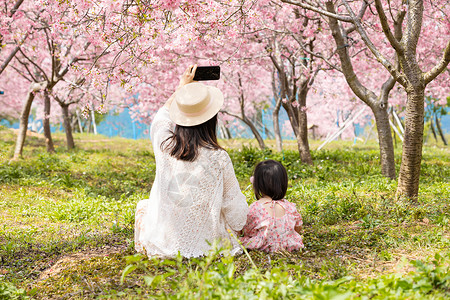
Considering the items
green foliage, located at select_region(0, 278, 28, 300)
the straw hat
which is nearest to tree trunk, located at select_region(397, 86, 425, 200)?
the straw hat

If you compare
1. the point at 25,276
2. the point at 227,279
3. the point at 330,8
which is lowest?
the point at 25,276

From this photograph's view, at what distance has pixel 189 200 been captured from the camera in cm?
335

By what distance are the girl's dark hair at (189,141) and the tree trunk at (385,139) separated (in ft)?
15.8

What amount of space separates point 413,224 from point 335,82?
20.3 m

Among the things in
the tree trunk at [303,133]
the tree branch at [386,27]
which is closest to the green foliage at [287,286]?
the tree branch at [386,27]

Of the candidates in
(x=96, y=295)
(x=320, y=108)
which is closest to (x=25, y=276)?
(x=96, y=295)

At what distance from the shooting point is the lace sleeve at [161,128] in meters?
3.39

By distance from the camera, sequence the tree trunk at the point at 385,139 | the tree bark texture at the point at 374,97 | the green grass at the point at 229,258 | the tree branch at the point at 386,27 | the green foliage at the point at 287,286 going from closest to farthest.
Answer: the green foliage at the point at 287,286 → the green grass at the point at 229,258 → the tree branch at the point at 386,27 → the tree bark texture at the point at 374,97 → the tree trunk at the point at 385,139

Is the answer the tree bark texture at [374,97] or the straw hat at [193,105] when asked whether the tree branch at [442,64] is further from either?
the straw hat at [193,105]

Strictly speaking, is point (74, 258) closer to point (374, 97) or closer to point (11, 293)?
point (11, 293)

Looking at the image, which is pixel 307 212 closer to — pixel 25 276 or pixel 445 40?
pixel 25 276

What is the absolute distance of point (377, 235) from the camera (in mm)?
3795

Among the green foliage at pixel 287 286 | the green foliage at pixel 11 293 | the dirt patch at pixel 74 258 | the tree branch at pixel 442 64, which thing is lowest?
the dirt patch at pixel 74 258

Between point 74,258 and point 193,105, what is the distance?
1.86 metres
